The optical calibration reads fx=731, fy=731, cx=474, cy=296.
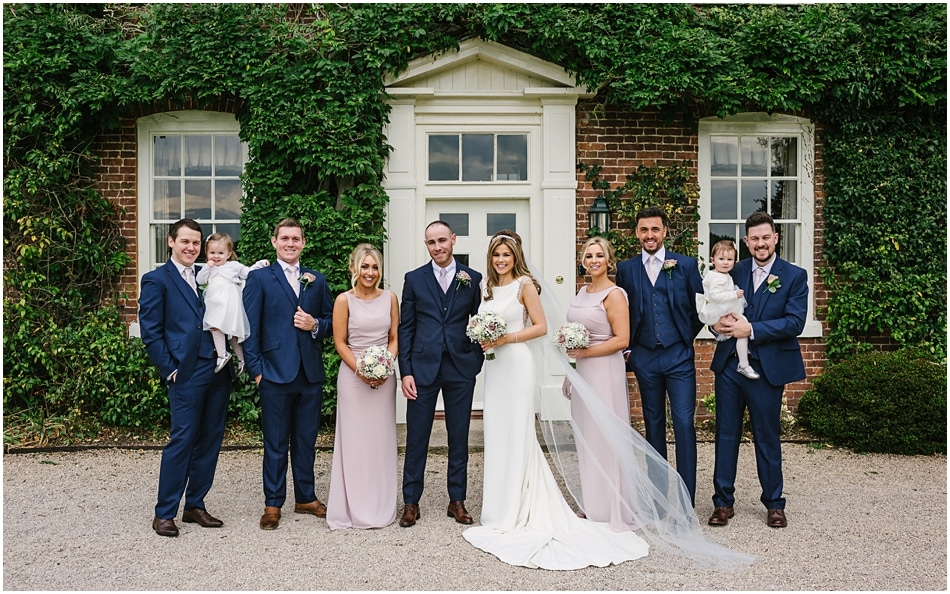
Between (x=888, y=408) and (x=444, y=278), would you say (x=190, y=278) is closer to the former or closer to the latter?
(x=444, y=278)

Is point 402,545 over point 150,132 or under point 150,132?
under

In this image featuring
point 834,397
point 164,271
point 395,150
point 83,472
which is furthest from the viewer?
point 395,150

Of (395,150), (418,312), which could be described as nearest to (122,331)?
(395,150)

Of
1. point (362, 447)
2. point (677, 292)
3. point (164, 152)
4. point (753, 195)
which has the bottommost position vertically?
point (362, 447)

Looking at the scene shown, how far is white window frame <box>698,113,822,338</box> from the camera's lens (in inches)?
329

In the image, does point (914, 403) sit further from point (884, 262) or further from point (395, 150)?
point (395, 150)

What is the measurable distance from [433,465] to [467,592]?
279cm

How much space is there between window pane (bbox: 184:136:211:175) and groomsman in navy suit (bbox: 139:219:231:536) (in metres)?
3.84

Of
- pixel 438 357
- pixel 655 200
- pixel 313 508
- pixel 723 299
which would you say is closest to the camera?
pixel 723 299

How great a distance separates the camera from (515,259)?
4.96 m

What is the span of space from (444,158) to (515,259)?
11.5ft

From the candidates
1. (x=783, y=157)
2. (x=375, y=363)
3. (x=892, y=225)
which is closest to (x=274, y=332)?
(x=375, y=363)

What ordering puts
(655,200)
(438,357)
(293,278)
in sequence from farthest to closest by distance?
(655,200), (293,278), (438,357)

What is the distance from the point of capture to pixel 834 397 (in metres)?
7.41
